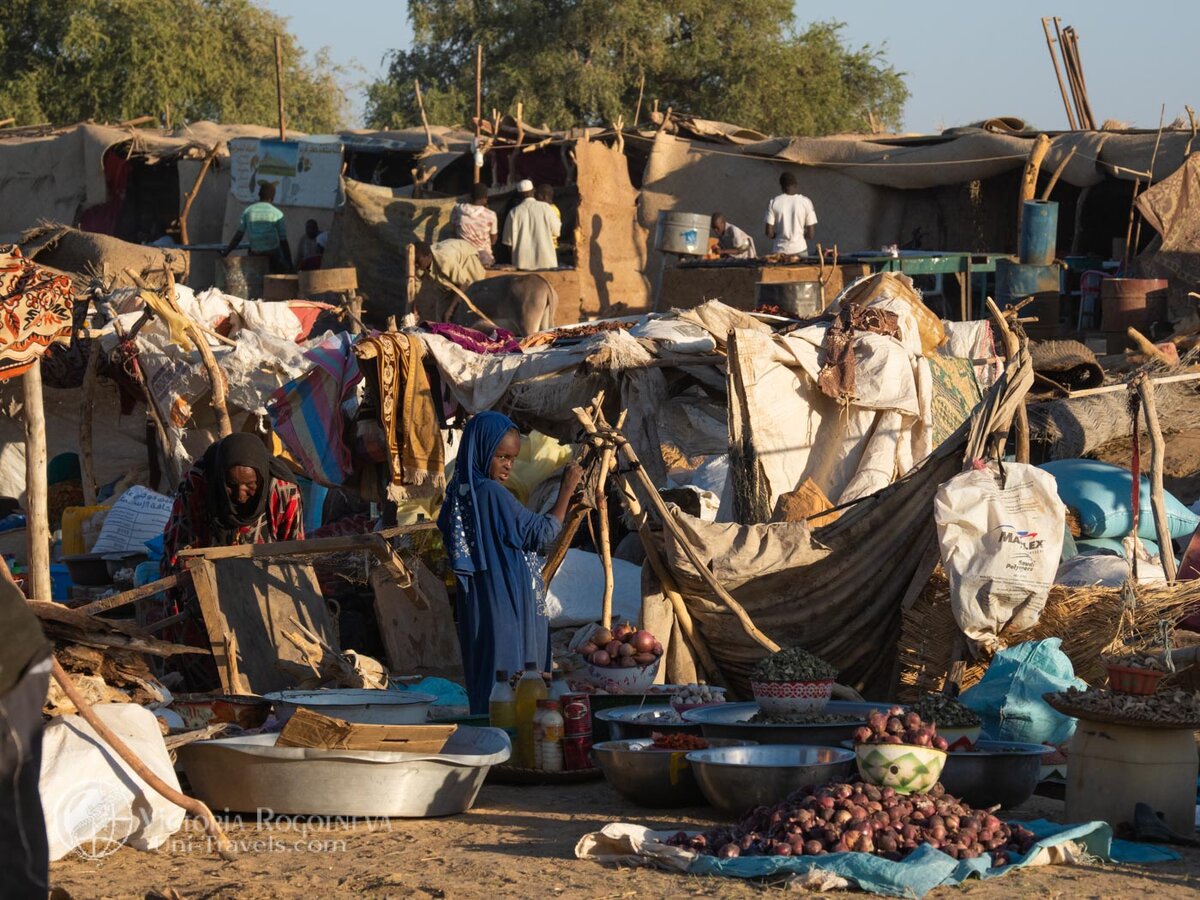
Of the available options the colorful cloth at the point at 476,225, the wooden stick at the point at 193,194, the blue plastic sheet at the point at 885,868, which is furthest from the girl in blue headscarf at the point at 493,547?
the wooden stick at the point at 193,194

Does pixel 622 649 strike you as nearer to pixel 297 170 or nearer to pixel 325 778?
pixel 325 778

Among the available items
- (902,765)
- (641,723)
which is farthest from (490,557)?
(902,765)

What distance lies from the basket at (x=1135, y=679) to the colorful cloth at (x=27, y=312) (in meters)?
3.64

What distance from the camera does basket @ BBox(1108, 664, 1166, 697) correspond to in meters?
4.75

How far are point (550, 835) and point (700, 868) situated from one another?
693mm

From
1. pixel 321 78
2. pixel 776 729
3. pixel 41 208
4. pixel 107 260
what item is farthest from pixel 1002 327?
pixel 321 78

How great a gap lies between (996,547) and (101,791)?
327 cm

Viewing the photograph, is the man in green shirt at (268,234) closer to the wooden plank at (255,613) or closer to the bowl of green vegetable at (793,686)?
the wooden plank at (255,613)

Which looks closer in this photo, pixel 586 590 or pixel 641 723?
pixel 641 723

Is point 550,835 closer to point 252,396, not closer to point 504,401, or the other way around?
point 504,401

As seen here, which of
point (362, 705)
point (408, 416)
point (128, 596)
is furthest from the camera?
point (408, 416)

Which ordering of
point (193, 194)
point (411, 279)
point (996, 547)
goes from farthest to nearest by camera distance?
point (193, 194) → point (411, 279) → point (996, 547)

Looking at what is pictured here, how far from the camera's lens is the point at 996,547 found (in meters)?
6.05

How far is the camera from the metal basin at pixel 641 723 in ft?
17.7
